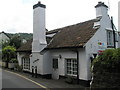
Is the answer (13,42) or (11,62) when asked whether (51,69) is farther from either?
(13,42)

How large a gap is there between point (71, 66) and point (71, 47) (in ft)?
6.32

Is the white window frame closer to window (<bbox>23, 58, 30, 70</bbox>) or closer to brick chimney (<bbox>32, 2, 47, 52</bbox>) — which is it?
brick chimney (<bbox>32, 2, 47, 52</bbox>)

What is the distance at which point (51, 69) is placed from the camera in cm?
1634

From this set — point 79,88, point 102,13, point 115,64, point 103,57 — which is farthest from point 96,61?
point 102,13

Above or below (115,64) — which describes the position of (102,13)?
above

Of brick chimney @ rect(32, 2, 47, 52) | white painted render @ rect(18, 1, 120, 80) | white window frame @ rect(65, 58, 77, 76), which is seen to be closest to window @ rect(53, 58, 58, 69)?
white painted render @ rect(18, 1, 120, 80)

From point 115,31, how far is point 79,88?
7.65 m

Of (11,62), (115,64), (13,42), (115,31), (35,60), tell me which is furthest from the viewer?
(13,42)

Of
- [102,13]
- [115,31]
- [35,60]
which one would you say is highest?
[102,13]

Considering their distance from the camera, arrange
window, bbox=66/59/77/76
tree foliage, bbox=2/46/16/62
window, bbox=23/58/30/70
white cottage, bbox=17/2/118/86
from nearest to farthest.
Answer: white cottage, bbox=17/2/118/86
window, bbox=66/59/77/76
window, bbox=23/58/30/70
tree foliage, bbox=2/46/16/62

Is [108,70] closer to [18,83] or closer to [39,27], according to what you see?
[18,83]

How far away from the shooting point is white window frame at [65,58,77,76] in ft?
44.2

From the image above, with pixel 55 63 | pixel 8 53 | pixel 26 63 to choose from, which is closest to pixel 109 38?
pixel 55 63

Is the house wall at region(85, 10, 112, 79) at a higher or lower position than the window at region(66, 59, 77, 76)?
higher
